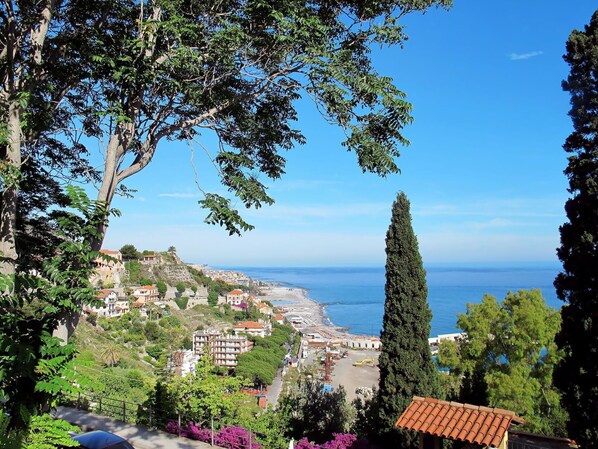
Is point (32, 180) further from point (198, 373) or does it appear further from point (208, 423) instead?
point (208, 423)

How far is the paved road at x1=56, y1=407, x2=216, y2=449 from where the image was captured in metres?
8.34

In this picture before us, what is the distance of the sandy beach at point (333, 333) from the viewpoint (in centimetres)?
4547

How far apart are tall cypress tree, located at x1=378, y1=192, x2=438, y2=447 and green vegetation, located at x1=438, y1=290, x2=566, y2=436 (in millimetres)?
4362

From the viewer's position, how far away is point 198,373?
9844 millimetres

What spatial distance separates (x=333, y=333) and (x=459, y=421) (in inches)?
3204

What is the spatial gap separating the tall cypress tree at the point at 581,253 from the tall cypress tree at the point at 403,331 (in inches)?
126

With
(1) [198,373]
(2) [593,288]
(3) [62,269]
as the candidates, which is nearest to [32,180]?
(3) [62,269]

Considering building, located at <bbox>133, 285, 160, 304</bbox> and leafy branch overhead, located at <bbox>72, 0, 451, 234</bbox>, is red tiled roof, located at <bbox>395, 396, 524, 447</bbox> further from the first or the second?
building, located at <bbox>133, 285, 160, 304</bbox>

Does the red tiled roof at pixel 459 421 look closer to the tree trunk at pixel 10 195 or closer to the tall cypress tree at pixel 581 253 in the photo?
the tall cypress tree at pixel 581 253

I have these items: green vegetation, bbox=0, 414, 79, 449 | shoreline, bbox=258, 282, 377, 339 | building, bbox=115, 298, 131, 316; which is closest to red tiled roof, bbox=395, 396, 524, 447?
green vegetation, bbox=0, 414, 79, 449

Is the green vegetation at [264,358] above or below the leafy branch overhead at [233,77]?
below

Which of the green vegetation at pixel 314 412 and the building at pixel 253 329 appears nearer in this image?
the green vegetation at pixel 314 412

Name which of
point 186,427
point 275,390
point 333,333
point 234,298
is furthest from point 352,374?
point 234,298

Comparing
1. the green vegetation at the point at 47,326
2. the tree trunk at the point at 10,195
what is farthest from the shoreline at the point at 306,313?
the green vegetation at the point at 47,326
